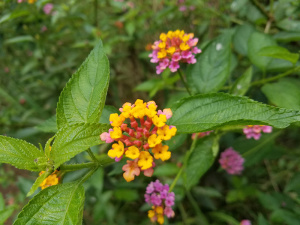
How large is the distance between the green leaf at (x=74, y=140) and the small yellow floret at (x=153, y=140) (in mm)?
138

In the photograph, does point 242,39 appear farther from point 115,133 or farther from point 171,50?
point 115,133

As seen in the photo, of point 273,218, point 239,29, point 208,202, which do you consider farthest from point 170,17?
point 273,218

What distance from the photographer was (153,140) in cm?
69

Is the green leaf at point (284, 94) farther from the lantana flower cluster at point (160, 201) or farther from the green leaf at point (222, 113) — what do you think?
the lantana flower cluster at point (160, 201)

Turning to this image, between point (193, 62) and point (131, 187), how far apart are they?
1101 millimetres

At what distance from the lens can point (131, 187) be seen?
183 cm

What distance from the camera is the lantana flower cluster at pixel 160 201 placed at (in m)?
1.04

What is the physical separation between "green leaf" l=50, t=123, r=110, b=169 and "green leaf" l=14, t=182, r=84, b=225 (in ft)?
0.25

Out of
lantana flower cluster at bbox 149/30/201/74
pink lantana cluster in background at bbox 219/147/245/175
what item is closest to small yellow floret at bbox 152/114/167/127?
lantana flower cluster at bbox 149/30/201/74

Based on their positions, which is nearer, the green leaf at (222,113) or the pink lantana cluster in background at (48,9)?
the green leaf at (222,113)

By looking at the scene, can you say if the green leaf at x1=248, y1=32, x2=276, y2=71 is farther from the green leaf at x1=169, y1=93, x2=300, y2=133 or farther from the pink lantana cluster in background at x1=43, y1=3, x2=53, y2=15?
the pink lantana cluster in background at x1=43, y1=3, x2=53, y2=15

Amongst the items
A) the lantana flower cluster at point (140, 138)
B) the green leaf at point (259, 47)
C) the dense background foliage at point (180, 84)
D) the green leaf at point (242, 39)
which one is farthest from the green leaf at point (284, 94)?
the lantana flower cluster at point (140, 138)

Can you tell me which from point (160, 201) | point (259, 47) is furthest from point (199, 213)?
point (259, 47)

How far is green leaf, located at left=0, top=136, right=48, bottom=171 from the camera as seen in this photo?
2.35ft
